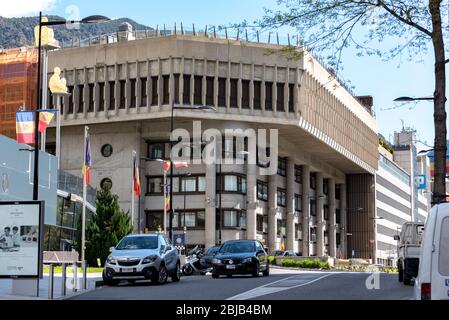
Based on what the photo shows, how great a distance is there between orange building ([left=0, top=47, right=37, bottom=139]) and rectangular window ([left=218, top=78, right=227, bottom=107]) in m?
18.2

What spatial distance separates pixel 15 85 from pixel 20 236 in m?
64.2

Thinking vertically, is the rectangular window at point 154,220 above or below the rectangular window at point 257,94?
below

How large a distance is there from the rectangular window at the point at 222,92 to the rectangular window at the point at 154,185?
34.7 ft

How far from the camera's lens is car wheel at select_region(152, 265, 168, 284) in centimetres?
2492

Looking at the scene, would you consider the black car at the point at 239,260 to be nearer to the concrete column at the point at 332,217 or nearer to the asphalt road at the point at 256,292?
the asphalt road at the point at 256,292

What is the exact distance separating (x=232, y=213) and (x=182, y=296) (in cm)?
6272

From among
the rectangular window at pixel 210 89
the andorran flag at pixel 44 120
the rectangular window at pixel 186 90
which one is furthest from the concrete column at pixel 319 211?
the andorran flag at pixel 44 120

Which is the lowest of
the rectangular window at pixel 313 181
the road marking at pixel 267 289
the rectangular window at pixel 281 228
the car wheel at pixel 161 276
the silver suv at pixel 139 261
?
the road marking at pixel 267 289

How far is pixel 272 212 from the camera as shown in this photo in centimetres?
8712

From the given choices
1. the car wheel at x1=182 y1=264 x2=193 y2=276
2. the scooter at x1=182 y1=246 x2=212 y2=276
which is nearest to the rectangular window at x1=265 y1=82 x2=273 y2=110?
the scooter at x1=182 y1=246 x2=212 y2=276

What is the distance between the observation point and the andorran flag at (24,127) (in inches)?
1300

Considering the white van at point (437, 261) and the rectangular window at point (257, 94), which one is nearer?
the white van at point (437, 261)

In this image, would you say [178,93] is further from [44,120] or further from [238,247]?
[238,247]
